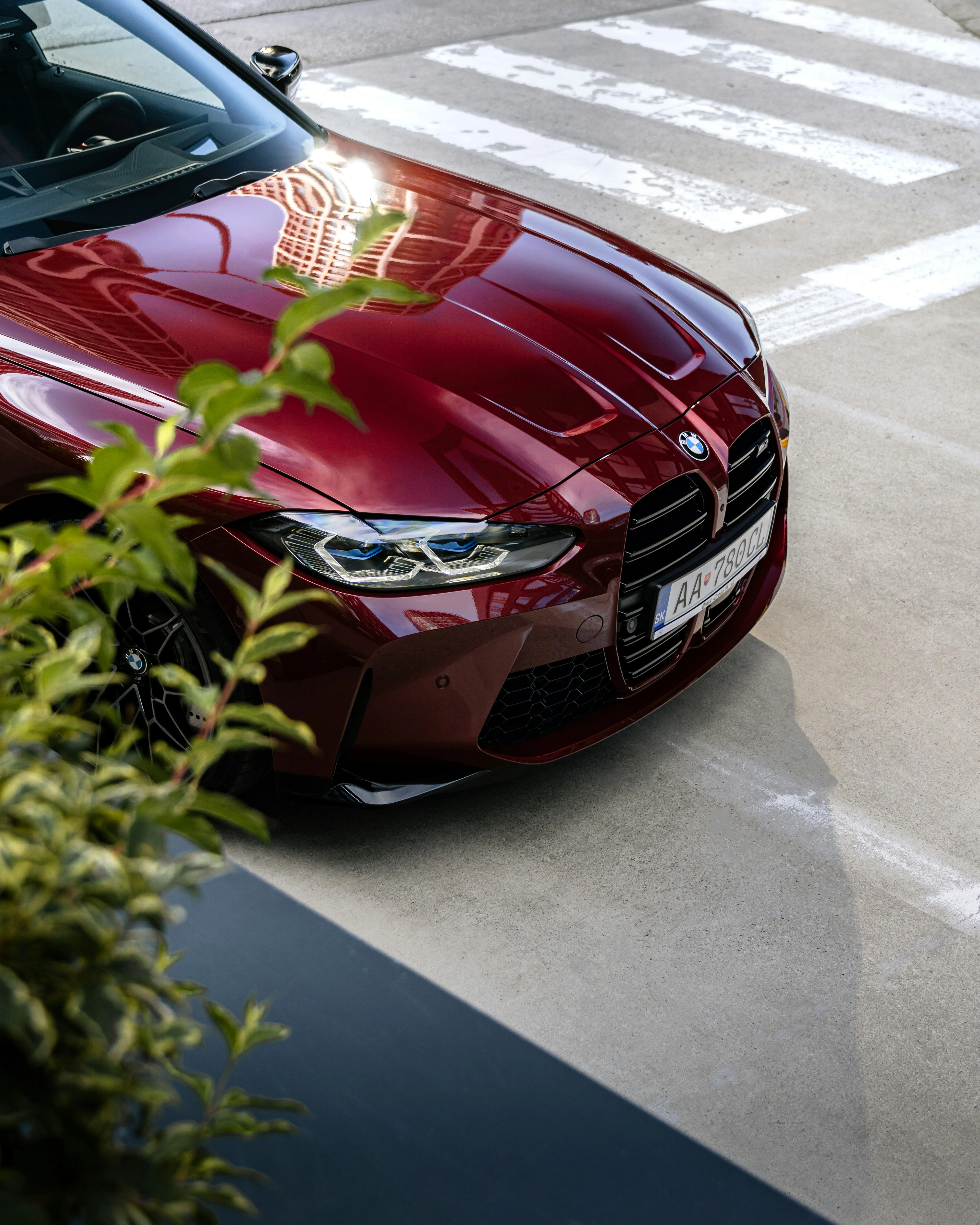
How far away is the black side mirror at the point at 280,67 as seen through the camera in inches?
170

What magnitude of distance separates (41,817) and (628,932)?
222 centimetres

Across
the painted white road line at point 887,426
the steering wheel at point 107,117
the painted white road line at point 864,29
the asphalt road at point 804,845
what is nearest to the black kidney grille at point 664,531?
the asphalt road at point 804,845

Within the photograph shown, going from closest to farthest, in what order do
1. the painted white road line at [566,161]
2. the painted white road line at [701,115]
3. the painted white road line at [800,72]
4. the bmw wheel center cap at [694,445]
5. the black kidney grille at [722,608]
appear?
the bmw wheel center cap at [694,445] < the black kidney grille at [722,608] < the painted white road line at [566,161] < the painted white road line at [701,115] < the painted white road line at [800,72]

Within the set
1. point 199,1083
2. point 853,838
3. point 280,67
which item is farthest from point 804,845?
point 280,67

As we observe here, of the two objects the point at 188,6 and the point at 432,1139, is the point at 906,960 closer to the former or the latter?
the point at 432,1139

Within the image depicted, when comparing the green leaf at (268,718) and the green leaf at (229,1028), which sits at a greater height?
the green leaf at (268,718)

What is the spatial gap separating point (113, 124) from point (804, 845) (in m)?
2.73

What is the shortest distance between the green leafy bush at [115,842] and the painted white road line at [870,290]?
4946 millimetres

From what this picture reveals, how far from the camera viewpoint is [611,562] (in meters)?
2.75

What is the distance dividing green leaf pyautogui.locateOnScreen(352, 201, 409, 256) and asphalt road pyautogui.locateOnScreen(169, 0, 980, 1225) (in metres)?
1.71

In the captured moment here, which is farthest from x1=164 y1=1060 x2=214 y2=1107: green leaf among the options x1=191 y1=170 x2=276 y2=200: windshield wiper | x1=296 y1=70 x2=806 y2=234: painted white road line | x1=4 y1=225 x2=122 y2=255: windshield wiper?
x1=296 y1=70 x2=806 y2=234: painted white road line

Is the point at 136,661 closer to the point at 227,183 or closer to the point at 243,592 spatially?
the point at 227,183

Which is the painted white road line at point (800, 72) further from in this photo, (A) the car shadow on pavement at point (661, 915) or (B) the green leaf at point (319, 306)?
(B) the green leaf at point (319, 306)

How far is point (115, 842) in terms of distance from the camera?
77cm
